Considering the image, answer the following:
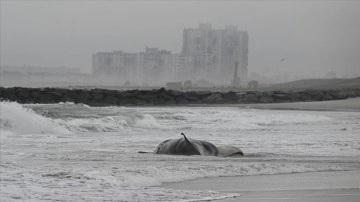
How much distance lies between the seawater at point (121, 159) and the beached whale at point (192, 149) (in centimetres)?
40

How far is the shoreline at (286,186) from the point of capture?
7277 mm

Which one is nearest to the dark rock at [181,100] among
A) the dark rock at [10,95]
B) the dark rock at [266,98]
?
the dark rock at [266,98]

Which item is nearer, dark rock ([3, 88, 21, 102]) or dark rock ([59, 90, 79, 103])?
dark rock ([3, 88, 21, 102])

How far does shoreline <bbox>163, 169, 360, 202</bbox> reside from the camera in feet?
23.9

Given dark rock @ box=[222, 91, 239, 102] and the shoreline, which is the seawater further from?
dark rock @ box=[222, 91, 239, 102]

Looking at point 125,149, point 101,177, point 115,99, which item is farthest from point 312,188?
point 115,99

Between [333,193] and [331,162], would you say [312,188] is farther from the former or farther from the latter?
[331,162]

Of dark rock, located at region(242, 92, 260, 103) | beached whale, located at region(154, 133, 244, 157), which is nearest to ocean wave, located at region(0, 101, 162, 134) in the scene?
beached whale, located at region(154, 133, 244, 157)

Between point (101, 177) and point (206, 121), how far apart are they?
16.5m

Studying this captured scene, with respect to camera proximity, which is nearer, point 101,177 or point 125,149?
point 101,177

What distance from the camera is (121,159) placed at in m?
10.2

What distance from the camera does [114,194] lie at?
22.5 feet

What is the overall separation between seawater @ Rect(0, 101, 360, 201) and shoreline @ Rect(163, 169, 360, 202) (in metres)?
0.25

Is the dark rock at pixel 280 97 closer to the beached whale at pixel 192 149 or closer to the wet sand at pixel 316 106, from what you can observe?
the wet sand at pixel 316 106
